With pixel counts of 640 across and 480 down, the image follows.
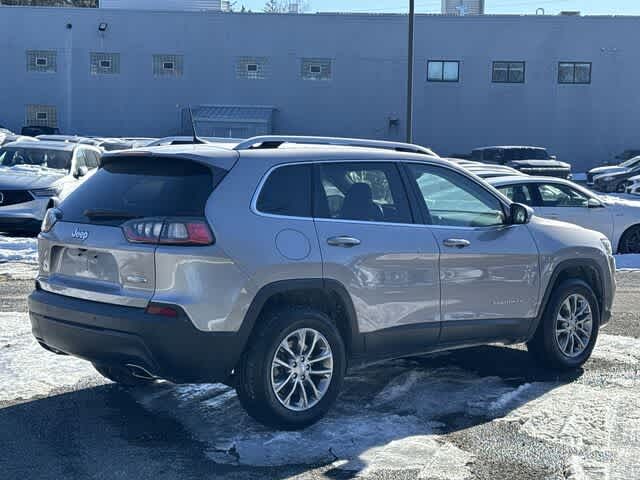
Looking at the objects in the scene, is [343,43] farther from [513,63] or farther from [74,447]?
[74,447]

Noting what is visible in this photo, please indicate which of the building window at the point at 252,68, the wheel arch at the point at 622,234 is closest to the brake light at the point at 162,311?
the wheel arch at the point at 622,234

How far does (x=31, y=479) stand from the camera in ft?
16.9

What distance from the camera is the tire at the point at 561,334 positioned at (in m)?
7.67

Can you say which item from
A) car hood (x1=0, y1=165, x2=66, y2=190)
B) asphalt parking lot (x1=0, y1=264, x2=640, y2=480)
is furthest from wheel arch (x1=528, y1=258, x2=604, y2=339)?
car hood (x1=0, y1=165, x2=66, y2=190)

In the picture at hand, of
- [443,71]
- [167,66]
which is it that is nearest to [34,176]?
[167,66]

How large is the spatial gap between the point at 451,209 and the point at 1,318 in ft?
14.9

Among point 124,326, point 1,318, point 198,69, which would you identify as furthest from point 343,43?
point 124,326

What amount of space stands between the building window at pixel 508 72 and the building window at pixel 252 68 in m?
11.8

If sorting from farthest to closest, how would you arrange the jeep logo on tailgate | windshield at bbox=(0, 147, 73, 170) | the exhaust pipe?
windshield at bbox=(0, 147, 73, 170) < the jeep logo on tailgate < the exhaust pipe

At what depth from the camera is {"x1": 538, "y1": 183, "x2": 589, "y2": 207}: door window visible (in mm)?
15023

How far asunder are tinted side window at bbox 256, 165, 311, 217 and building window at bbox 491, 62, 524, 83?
45320mm

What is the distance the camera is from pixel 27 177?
A: 1639 cm

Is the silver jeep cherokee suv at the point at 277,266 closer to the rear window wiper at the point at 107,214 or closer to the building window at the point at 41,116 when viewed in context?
the rear window wiper at the point at 107,214

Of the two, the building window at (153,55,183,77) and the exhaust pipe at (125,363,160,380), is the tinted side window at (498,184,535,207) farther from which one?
the building window at (153,55,183,77)
